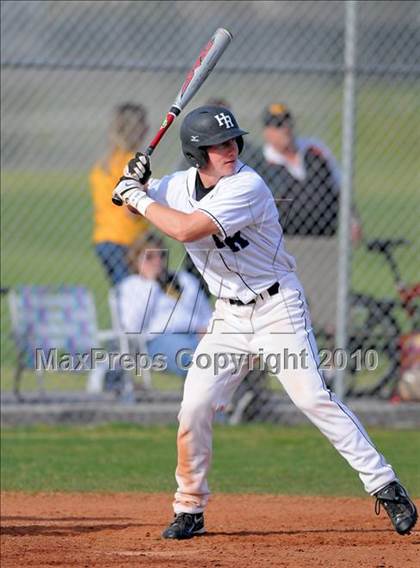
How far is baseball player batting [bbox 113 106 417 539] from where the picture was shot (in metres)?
5.37

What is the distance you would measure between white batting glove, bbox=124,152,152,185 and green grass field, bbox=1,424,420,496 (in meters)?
2.39

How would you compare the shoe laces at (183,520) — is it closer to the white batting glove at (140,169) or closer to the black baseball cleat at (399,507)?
the black baseball cleat at (399,507)

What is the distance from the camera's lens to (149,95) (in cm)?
1414

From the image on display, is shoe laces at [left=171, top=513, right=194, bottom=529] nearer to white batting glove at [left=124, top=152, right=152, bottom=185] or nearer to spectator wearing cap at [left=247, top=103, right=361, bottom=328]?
white batting glove at [left=124, top=152, right=152, bottom=185]

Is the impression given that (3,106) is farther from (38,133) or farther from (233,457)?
(38,133)

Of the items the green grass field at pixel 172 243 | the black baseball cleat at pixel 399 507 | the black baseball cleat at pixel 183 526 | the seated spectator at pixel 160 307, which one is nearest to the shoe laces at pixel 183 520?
the black baseball cleat at pixel 183 526

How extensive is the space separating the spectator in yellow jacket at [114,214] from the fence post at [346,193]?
1506mm

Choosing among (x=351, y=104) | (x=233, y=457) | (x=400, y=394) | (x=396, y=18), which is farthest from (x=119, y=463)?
(x=396, y=18)

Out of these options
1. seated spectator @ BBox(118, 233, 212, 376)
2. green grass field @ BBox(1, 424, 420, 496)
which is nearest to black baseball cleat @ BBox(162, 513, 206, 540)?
green grass field @ BBox(1, 424, 420, 496)

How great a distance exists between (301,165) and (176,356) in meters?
1.80

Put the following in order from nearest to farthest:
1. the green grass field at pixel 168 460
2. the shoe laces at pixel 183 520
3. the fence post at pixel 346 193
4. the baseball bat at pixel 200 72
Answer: the shoe laces at pixel 183 520 → the baseball bat at pixel 200 72 → the green grass field at pixel 168 460 → the fence post at pixel 346 193

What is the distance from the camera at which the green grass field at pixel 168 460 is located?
7.32m

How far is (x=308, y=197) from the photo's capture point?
9250 mm

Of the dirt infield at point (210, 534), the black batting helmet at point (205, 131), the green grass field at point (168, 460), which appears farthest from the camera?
the green grass field at point (168, 460)
